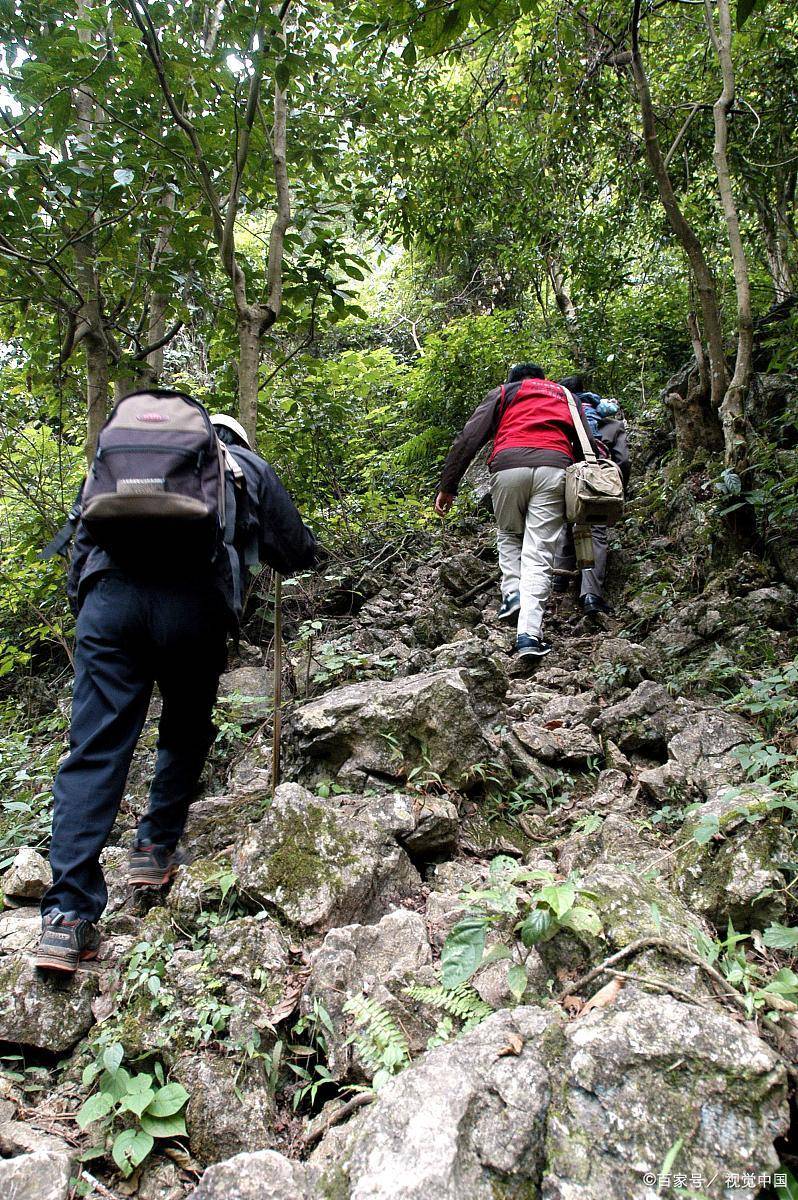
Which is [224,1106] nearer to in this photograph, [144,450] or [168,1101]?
[168,1101]

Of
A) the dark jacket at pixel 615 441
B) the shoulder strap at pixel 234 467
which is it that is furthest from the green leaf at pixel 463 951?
the dark jacket at pixel 615 441

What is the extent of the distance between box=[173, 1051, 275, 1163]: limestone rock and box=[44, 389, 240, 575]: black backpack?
5.28 feet

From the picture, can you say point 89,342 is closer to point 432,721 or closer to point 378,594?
point 378,594

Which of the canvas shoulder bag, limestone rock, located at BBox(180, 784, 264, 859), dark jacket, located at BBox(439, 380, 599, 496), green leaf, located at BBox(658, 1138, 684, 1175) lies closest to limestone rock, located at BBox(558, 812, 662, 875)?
green leaf, located at BBox(658, 1138, 684, 1175)

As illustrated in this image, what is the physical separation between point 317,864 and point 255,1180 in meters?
1.20

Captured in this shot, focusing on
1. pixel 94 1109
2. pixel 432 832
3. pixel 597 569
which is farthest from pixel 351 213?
pixel 94 1109

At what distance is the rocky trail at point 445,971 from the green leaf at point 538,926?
0.01 m

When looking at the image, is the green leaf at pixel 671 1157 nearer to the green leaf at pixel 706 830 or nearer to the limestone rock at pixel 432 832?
the green leaf at pixel 706 830

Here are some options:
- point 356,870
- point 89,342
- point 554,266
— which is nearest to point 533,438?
point 89,342

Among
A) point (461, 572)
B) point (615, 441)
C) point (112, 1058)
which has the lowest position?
point (112, 1058)

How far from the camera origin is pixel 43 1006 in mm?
2131

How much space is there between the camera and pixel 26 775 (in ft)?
14.9

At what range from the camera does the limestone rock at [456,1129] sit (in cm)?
131

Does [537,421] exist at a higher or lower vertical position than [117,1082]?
higher
